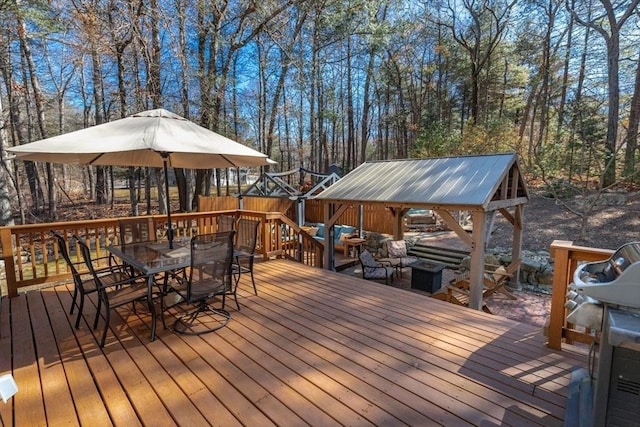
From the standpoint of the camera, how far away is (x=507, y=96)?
1711cm

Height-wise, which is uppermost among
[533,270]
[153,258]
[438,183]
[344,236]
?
[438,183]

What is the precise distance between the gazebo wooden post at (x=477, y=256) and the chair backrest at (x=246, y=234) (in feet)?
11.4

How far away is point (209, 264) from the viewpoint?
299 cm

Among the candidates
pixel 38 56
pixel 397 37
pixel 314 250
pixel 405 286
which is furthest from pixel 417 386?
pixel 397 37

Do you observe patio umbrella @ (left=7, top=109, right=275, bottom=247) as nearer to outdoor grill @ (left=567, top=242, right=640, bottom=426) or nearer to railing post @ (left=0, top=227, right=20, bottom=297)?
railing post @ (left=0, top=227, right=20, bottom=297)

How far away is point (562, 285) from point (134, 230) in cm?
472

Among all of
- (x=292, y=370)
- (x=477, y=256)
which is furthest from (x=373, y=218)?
(x=292, y=370)

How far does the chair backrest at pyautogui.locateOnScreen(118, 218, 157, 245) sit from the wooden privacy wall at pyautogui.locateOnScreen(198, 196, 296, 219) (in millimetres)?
8434

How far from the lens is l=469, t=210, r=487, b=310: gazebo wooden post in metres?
5.17

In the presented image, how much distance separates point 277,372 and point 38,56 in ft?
47.5

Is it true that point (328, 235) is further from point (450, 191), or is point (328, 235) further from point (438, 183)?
point (450, 191)

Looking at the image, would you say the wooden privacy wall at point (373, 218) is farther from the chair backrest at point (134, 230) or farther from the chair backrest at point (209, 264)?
the chair backrest at point (209, 264)

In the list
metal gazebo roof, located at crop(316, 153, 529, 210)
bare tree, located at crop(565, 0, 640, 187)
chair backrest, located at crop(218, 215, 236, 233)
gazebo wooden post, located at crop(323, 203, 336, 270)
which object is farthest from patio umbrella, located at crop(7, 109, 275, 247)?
bare tree, located at crop(565, 0, 640, 187)

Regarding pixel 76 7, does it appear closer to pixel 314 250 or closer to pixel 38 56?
pixel 38 56
